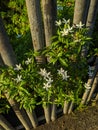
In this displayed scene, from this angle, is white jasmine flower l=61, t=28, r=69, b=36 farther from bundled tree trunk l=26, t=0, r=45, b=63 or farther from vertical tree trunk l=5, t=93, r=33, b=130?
vertical tree trunk l=5, t=93, r=33, b=130

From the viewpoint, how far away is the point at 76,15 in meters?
2.36

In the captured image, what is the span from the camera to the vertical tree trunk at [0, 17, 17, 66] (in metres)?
2.04

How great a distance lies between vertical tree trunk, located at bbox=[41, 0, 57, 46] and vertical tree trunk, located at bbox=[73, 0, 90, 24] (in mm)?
220

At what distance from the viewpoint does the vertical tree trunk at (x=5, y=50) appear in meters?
2.04

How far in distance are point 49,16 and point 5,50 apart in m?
0.49

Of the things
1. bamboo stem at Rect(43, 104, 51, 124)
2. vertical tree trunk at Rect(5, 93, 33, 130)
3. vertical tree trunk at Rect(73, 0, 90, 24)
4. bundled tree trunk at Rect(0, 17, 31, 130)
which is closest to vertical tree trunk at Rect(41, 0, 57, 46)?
vertical tree trunk at Rect(73, 0, 90, 24)

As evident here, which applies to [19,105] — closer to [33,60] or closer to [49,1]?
[33,60]

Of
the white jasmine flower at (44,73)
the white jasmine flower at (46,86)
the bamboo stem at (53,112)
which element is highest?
the white jasmine flower at (44,73)

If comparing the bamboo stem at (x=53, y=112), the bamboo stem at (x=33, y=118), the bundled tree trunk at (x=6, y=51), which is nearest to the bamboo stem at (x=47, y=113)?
the bamboo stem at (x=53, y=112)

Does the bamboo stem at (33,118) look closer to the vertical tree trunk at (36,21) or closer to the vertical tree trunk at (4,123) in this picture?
the vertical tree trunk at (4,123)

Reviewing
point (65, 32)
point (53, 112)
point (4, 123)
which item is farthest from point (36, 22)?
point (53, 112)

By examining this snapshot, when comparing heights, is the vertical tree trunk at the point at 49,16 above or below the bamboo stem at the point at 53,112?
above

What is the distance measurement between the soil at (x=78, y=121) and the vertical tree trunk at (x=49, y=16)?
4.98ft

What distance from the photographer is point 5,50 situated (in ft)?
7.31
